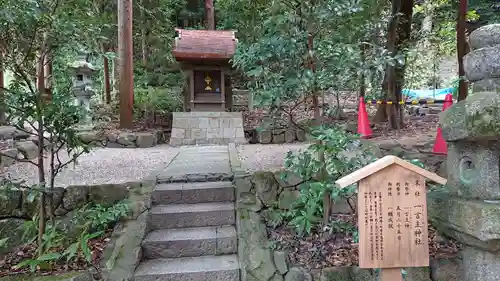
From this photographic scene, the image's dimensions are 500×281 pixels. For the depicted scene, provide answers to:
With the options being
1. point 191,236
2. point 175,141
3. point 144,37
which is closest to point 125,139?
point 175,141

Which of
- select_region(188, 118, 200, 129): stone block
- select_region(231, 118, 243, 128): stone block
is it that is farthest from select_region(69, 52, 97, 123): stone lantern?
select_region(231, 118, 243, 128): stone block

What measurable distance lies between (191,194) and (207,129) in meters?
5.46

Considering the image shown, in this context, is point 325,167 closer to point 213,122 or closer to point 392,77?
point 392,77

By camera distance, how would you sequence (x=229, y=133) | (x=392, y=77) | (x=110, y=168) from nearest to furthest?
(x=110, y=168)
(x=392, y=77)
(x=229, y=133)

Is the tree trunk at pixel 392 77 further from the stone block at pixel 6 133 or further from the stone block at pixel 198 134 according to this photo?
the stone block at pixel 6 133

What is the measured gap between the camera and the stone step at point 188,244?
2.87 metres

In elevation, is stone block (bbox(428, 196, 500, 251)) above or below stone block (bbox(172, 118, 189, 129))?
below

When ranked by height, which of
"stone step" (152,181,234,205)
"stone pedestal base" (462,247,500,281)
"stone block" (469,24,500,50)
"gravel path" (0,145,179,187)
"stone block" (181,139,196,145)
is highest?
"stone block" (469,24,500,50)

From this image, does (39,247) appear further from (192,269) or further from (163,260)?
(192,269)

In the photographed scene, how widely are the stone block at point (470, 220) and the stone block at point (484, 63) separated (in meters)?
0.80

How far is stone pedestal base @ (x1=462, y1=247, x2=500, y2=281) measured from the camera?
6.70 feet

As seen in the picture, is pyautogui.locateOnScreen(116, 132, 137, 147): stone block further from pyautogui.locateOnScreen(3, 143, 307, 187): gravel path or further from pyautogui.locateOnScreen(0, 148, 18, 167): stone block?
pyautogui.locateOnScreen(0, 148, 18, 167): stone block

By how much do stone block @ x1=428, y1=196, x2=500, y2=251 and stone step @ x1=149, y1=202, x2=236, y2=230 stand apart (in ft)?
5.90

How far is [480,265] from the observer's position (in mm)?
2105
